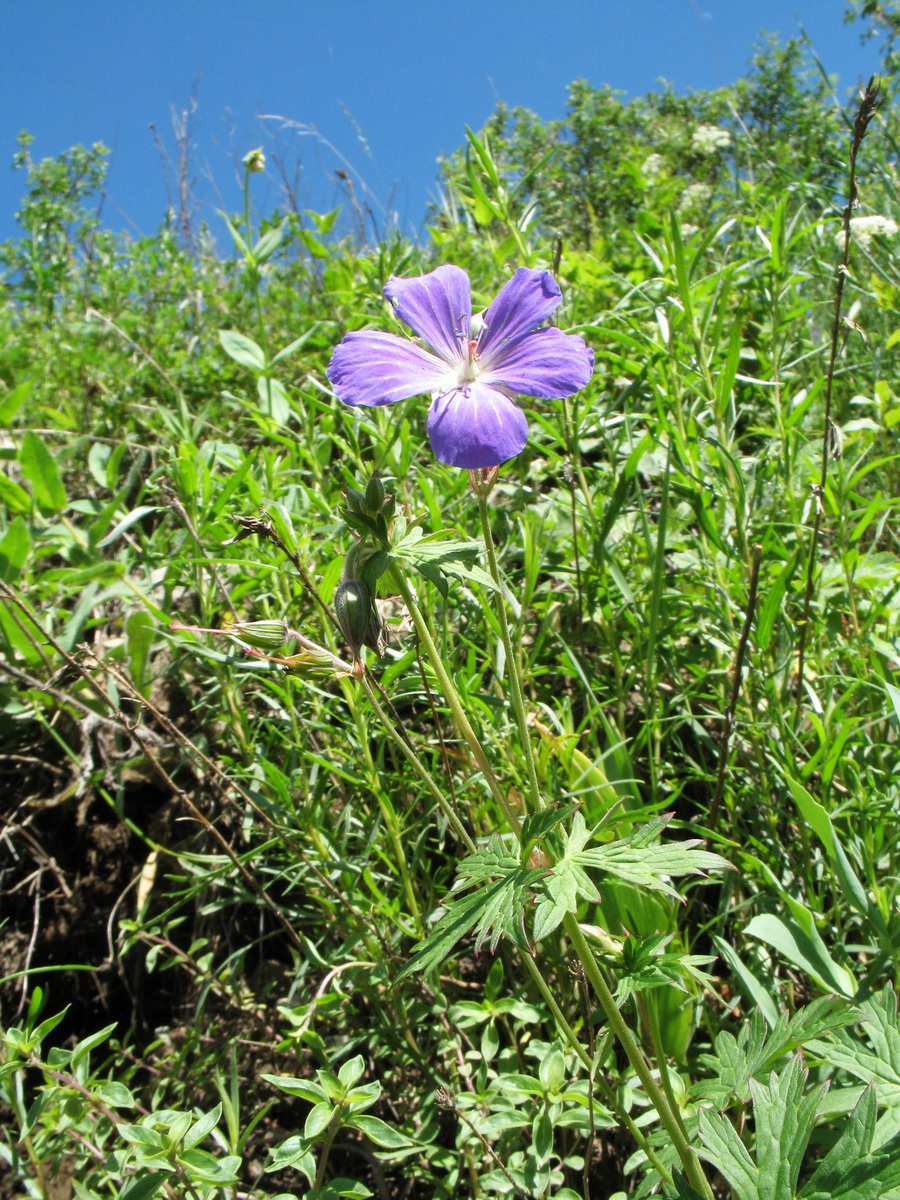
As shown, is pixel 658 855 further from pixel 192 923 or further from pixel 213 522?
pixel 192 923

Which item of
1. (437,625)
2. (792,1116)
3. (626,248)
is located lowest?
(792,1116)

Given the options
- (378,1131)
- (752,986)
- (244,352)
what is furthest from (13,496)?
(752,986)

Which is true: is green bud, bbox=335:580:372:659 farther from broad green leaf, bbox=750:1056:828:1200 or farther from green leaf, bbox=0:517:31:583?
green leaf, bbox=0:517:31:583

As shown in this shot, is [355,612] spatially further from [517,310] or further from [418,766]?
[517,310]

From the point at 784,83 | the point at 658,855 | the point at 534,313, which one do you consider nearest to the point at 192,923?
the point at 658,855

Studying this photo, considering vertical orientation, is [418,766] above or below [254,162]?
below
